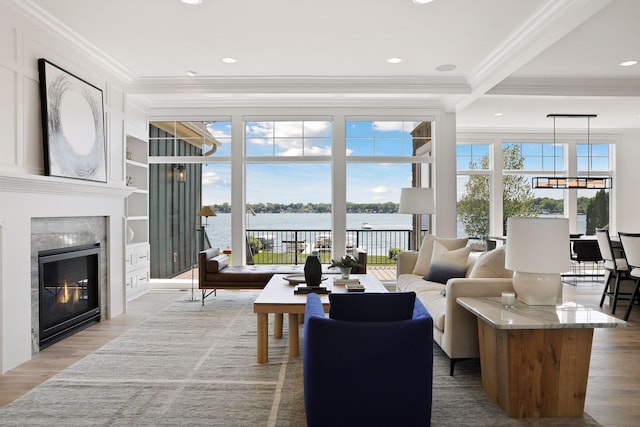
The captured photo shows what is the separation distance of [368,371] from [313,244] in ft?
17.3

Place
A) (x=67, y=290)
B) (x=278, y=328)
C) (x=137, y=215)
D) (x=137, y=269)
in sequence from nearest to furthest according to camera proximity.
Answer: (x=278, y=328) < (x=67, y=290) < (x=137, y=269) < (x=137, y=215)

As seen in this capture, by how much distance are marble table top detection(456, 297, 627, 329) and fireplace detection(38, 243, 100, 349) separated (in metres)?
3.45

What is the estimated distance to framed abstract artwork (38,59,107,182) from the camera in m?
3.81

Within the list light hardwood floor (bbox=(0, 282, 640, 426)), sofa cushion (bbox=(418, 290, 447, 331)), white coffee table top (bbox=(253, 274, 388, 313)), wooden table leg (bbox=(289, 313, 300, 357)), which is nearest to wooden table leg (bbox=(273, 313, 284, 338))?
white coffee table top (bbox=(253, 274, 388, 313))

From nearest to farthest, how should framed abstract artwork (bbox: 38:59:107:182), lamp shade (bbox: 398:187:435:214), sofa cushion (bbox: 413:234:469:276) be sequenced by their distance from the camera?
1. framed abstract artwork (bbox: 38:59:107:182)
2. sofa cushion (bbox: 413:234:469:276)
3. lamp shade (bbox: 398:187:435:214)

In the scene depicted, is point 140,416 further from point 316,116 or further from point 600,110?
point 600,110

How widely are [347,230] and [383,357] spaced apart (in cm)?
479

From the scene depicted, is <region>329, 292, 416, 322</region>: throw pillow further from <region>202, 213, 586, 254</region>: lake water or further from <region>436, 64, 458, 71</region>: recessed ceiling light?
<region>202, 213, 586, 254</region>: lake water

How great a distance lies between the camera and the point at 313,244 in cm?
742

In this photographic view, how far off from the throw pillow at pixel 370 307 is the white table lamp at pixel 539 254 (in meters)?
0.92

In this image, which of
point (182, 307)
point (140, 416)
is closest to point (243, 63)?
point (182, 307)

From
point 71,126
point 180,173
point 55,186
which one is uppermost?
point 71,126

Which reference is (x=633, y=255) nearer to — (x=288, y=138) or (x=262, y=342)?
(x=262, y=342)

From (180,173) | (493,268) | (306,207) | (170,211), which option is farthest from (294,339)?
(180,173)
